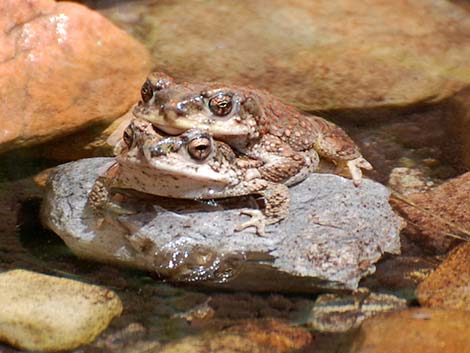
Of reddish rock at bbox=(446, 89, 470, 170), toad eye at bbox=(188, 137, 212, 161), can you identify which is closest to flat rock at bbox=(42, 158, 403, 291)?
toad eye at bbox=(188, 137, 212, 161)

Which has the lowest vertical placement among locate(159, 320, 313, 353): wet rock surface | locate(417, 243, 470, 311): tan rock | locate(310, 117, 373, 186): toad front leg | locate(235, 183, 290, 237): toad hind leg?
locate(159, 320, 313, 353): wet rock surface

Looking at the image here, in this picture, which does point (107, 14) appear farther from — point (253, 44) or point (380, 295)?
point (380, 295)

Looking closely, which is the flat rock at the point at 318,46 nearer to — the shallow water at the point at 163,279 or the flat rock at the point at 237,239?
the shallow water at the point at 163,279

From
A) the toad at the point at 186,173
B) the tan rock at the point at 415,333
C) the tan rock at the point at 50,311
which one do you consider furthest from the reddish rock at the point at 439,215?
the tan rock at the point at 50,311

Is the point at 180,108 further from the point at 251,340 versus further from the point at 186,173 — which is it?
the point at 251,340

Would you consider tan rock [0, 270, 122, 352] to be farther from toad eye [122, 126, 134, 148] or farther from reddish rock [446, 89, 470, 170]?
reddish rock [446, 89, 470, 170]

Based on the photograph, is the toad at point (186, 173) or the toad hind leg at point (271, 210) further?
the toad hind leg at point (271, 210)

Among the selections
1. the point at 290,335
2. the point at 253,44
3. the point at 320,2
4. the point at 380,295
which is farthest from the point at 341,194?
the point at 320,2
